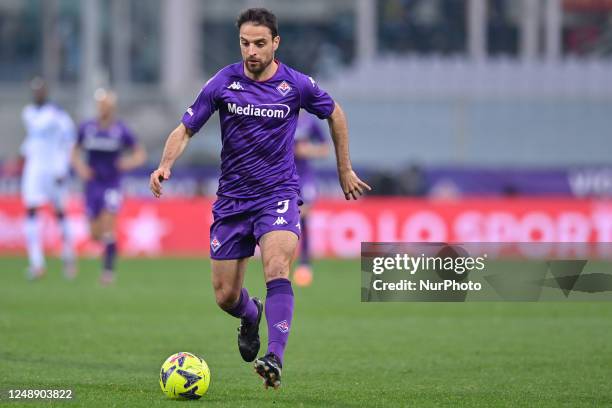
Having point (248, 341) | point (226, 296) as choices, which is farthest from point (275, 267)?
point (248, 341)

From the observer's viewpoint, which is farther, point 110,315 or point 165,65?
point 165,65

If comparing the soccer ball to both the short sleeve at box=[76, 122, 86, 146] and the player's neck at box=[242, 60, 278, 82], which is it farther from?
the short sleeve at box=[76, 122, 86, 146]

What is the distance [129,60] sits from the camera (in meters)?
34.2

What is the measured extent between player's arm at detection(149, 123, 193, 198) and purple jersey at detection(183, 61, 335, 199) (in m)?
0.07

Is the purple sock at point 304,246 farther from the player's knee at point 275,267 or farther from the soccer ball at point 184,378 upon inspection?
the soccer ball at point 184,378

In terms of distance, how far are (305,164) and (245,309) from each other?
843 cm

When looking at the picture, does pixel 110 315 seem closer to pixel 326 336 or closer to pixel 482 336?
pixel 326 336

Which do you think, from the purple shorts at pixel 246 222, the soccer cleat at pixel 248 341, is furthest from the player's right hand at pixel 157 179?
the soccer cleat at pixel 248 341

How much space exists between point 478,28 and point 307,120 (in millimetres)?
14856

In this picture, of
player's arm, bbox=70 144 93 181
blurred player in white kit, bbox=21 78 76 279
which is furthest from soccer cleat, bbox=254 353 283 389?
blurred player in white kit, bbox=21 78 76 279

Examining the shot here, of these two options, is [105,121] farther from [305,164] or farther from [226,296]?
[226,296]

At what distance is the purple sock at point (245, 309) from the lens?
28.5ft

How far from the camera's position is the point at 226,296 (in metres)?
8.44

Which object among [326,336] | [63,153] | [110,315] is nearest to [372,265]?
[326,336]
